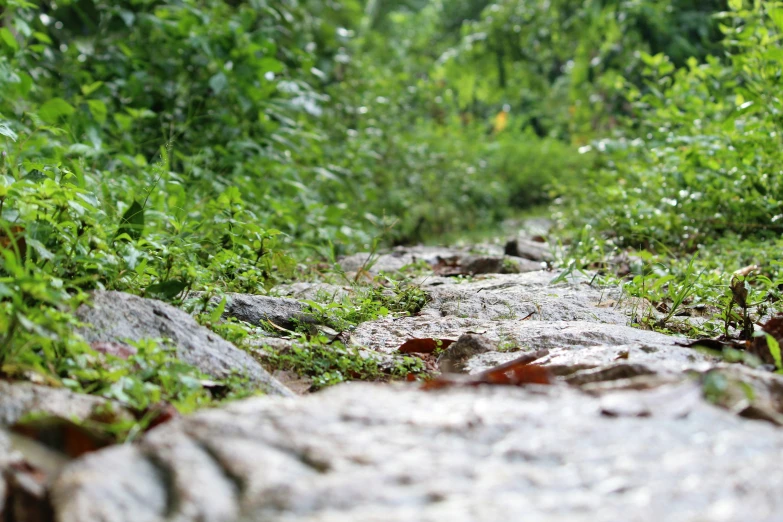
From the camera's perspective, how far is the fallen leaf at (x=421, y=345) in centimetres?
244

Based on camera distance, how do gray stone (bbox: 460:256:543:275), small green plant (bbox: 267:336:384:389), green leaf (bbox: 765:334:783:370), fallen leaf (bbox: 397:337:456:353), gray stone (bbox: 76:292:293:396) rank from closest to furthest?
green leaf (bbox: 765:334:783:370)
gray stone (bbox: 76:292:293:396)
small green plant (bbox: 267:336:384:389)
fallen leaf (bbox: 397:337:456:353)
gray stone (bbox: 460:256:543:275)

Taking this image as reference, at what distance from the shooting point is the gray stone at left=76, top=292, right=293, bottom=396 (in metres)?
1.89

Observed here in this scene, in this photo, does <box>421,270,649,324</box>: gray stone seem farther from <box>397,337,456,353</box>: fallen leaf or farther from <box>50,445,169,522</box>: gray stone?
<box>50,445,169,522</box>: gray stone

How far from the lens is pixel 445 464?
112 cm

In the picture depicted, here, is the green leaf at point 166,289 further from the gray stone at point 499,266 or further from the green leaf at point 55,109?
the gray stone at point 499,266

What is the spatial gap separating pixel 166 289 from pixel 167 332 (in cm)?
29

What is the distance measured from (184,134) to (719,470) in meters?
4.65

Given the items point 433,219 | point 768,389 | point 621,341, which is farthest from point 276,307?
point 433,219

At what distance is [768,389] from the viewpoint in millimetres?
1492

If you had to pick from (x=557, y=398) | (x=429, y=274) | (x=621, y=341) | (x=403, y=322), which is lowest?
(x=429, y=274)

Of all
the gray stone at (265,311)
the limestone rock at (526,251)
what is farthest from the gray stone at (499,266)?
the gray stone at (265,311)

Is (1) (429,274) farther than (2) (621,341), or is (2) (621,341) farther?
(1) (429,274)

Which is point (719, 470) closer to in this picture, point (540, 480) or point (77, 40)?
point (540, 480)

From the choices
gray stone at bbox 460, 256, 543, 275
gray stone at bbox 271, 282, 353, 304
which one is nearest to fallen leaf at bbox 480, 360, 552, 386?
gray stone at bbox 271, 282, 353, 304
